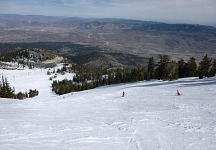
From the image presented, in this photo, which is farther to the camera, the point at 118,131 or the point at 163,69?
the point at 163,69

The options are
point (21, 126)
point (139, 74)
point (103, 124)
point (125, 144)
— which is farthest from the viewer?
point (139, 74)

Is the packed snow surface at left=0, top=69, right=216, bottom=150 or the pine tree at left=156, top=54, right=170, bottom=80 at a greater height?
the packed snow surface at left=0, top=69, right=216, bottom=150

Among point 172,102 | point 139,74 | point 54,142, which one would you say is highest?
point 54,142

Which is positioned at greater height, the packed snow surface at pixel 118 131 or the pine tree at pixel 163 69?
the packed snow surface at pixel 118 131

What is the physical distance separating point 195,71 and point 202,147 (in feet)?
235

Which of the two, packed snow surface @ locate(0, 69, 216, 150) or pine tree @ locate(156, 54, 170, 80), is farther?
pine tree @ locate(156, 54, 170, 80)

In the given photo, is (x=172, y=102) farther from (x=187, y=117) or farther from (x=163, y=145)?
(x=163, y=145)

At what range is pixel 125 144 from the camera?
48.4 ft

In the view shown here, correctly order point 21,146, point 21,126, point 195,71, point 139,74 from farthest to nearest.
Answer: point 139,74
point 195,71
point 21,126
point 21,146

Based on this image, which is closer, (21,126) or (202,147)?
(202,147)

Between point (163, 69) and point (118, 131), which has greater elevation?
point (118, 131)

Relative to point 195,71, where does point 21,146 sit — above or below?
above

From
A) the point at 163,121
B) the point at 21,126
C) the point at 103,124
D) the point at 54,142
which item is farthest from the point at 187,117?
the point at 21,126

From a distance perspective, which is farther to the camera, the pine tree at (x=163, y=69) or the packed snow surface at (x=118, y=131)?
the pine tree at (x=163, y=69)
